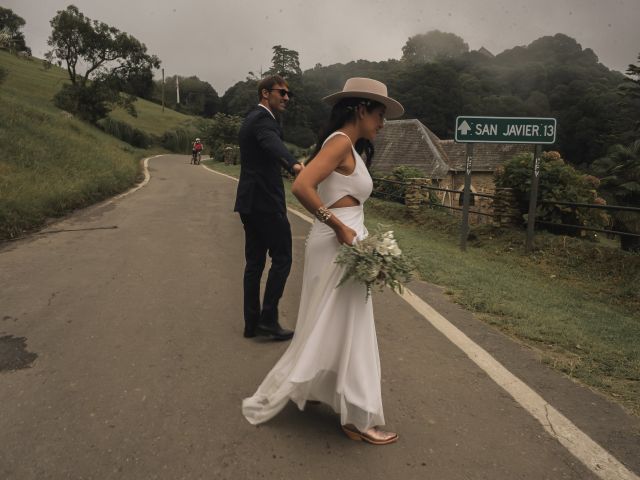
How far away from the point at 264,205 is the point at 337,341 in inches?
61.2

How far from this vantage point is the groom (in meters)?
3.81

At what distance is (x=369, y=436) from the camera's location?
8.77ft

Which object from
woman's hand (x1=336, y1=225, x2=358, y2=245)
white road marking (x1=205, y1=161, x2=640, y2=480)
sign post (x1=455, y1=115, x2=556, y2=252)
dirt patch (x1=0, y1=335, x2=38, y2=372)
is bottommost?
dirt patch (x1=0, y1=335, x2=38, y2=372)

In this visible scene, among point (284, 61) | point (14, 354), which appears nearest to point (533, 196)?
point (14, 354)

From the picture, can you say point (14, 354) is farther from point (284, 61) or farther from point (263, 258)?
point (284, 61)

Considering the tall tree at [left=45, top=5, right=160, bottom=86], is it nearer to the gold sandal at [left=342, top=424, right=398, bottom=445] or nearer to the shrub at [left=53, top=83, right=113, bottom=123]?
the shrub at [left=53, top=83, right=113, bottom=123]

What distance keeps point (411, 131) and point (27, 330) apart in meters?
42.0

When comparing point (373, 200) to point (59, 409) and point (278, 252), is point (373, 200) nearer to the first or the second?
point (278, 252)

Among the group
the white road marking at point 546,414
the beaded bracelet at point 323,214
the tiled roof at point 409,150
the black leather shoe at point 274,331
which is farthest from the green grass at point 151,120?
the beaded bracelet at point 323,214

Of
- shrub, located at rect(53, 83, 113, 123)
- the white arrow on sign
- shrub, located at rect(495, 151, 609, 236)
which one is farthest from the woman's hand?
shrub, located at rect(53, 83, 113, 123)

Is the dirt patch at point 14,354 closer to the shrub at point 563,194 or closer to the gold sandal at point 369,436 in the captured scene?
the gold sandal at point 369,436

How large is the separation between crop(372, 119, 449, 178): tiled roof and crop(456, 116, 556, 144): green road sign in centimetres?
3086

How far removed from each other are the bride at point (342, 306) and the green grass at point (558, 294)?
1211mm

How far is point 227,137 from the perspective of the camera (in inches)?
1783
